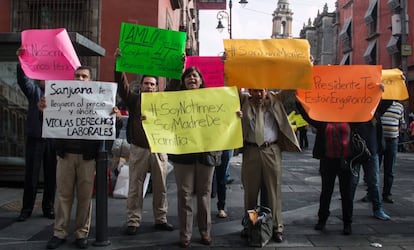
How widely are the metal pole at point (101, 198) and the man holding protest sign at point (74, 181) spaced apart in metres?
0.08

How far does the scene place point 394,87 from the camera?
633cm

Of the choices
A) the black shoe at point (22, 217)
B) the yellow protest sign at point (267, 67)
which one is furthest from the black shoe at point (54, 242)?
the yellow protest sign at point (267, 67)

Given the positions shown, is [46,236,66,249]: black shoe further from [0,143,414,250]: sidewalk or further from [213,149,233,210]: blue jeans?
[213,149,233,210]: blue jeans

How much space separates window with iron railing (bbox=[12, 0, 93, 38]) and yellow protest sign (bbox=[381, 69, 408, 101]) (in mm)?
8488

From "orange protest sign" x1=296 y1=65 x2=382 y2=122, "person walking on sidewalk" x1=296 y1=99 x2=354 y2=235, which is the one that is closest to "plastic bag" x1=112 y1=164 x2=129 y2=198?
"person walking on sidewalk" x1=296 y1=99 x2=354 y2=235

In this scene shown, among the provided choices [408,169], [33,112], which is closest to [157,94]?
[33,112]

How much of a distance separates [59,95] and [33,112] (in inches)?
48.0

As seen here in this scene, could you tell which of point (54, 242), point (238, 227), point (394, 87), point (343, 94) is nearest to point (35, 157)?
point (54, 242)

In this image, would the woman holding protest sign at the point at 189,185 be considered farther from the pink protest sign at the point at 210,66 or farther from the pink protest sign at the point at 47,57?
the pink protest sign at the point at 47,57

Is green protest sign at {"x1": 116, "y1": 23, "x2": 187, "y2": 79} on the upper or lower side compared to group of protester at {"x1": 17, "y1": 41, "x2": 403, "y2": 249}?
upper

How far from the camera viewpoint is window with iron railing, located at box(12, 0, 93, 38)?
12.7m

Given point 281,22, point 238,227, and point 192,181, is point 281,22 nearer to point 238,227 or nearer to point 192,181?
point 238,227

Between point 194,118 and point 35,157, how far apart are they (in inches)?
96.4

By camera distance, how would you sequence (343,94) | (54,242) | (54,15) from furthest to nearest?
(54,15)
(343,94)
(54,242)
